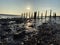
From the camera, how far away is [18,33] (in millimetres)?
5004

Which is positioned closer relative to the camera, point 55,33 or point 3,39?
point 3,39

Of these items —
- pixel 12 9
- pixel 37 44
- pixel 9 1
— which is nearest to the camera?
pixel 37 44

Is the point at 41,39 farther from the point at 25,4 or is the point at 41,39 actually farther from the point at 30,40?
the point at 25,4

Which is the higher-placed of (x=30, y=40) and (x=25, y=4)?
(x=25, y=4)

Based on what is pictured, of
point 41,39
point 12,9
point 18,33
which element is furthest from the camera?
point 12,9

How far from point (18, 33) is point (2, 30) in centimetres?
78

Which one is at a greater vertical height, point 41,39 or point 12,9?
point 12,9

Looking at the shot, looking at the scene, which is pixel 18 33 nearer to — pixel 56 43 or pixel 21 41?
pixel 21 41

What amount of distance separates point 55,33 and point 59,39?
540 mm

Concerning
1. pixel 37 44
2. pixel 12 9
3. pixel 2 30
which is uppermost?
pixel 12 9

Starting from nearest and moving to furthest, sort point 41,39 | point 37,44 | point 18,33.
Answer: point 37,44
point 41,39
point 18,33

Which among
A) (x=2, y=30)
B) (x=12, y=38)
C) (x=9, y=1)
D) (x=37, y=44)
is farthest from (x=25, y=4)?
(x=37, y=44)

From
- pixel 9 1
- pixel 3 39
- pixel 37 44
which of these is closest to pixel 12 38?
pixel 3 39

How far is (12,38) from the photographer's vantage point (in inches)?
181
